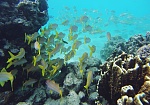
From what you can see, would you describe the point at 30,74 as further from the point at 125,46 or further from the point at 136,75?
the point at 125,46

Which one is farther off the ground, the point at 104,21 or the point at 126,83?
the point at 104,21

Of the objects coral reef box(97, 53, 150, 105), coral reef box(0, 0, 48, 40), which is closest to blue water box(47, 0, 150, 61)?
coral reef box(0, 0, 48, 40)

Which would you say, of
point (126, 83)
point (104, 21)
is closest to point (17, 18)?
point (126, 83)

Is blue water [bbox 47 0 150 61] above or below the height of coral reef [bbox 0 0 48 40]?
above

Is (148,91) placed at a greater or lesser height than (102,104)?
greater

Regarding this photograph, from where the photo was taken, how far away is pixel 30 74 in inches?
245

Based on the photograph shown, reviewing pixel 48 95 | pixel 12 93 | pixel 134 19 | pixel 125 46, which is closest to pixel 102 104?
pixel 48 95

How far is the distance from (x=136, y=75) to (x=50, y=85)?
2023 mm

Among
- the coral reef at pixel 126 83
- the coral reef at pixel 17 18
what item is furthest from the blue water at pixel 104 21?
the coral reef at pixel 126 83

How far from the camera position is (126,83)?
3432 mm

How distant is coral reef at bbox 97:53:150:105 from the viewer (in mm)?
3008

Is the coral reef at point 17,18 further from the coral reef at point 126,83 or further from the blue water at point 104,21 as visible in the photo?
the blue water at point 104,21

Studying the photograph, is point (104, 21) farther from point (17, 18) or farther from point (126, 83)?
point (126, 83)

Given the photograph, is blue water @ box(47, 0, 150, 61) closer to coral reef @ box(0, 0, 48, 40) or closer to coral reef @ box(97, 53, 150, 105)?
coral reef @ box(0, 0, 48, 40)
